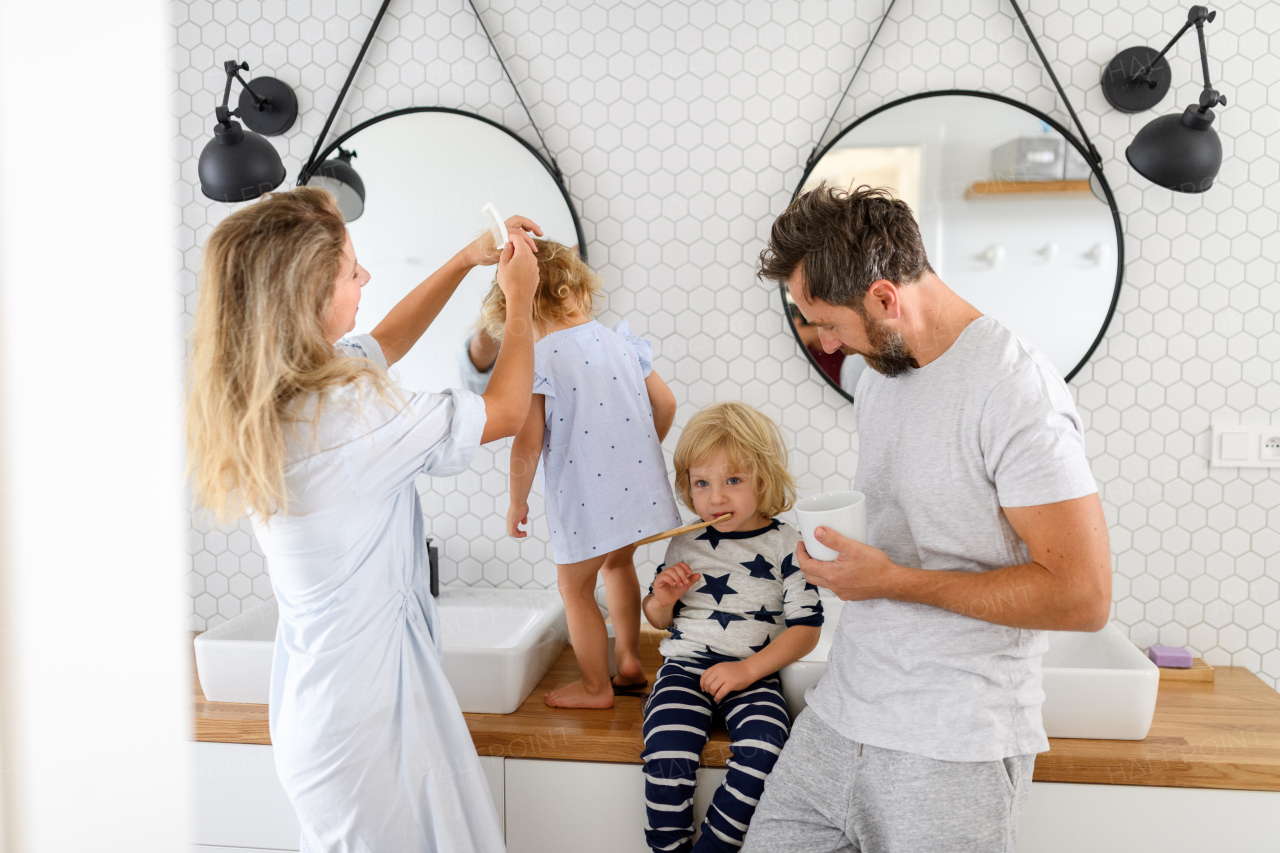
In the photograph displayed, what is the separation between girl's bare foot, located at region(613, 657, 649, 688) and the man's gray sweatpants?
0.41 metres

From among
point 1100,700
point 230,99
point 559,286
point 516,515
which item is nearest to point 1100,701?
point 1100,700

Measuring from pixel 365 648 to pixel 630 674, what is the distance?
2.10 feet

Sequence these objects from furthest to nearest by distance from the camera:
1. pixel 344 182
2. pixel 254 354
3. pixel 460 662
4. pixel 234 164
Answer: pixel 344 182, pixel 234 164, pixel 460 662, pixel 254 354

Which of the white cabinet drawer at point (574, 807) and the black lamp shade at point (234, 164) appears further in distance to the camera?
the black lamp shade at point (234, 164)

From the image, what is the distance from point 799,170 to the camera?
178 cm

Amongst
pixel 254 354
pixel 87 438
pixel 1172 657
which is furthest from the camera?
pixel 1172 657

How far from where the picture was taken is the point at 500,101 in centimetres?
184

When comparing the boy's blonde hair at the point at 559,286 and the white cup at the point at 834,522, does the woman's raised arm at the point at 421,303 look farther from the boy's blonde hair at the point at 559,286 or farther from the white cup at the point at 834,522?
the white cup at the point at 834,522

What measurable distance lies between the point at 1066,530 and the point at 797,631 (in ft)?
1.81

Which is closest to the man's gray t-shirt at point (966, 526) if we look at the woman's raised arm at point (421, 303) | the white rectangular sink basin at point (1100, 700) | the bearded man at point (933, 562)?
the bearded man at point (933, 562)

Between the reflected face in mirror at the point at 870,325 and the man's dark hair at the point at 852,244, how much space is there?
0.04ft

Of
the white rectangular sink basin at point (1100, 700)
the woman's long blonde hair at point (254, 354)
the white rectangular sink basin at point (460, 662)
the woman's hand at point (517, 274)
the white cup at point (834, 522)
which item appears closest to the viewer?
the woman's long blonde hair at point (254, 354)

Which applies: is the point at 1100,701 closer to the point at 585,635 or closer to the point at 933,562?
the point at 933,562

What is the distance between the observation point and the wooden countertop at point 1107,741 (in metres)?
1.31
